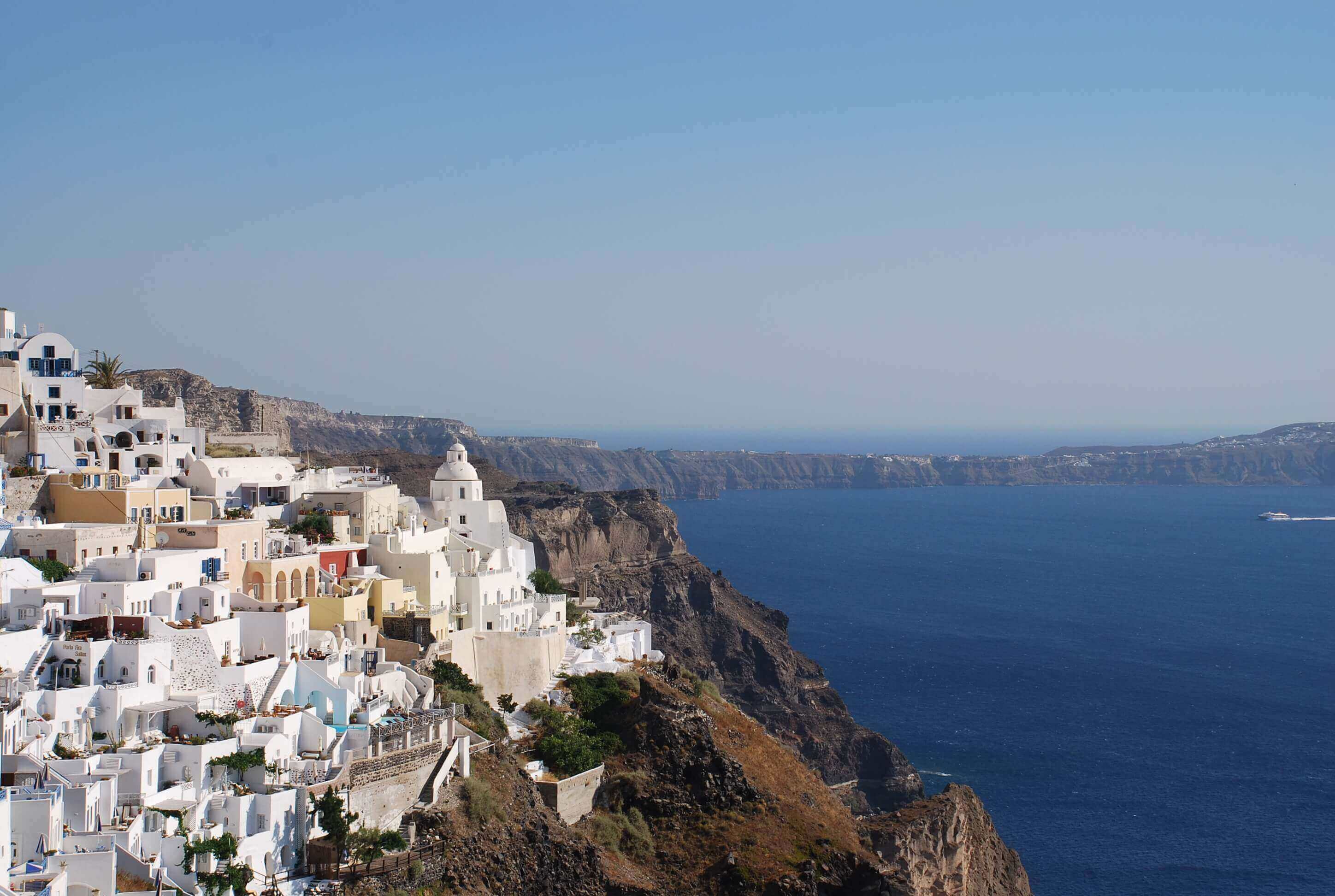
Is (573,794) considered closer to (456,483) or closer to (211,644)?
(211,644)

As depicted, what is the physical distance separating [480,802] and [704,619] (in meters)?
61.0

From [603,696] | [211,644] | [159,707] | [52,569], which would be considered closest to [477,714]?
[603,696]

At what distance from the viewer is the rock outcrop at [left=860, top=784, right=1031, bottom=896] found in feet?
139

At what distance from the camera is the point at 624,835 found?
35.5m

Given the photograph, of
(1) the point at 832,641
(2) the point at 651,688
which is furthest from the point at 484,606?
(1) the point at 832,641

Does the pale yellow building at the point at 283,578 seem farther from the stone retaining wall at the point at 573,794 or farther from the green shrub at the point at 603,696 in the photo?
the green shrub at the point at 603,696

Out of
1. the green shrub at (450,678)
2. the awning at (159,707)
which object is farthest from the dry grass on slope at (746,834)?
the awning at (159,707)

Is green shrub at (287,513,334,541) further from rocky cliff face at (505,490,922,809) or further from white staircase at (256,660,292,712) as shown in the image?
rocky cliff face at (505,490,922,809)

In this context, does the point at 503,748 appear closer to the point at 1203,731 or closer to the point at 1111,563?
the point at 1203,731

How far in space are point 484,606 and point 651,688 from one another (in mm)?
5786

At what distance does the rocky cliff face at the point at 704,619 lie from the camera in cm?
6819

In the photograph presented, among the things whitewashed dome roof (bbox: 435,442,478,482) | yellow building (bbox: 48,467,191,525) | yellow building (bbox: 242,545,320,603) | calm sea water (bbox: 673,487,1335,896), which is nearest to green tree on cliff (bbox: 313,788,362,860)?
yellow building (bbox: 242,545,320,603)

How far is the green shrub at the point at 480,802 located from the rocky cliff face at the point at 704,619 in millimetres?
37191

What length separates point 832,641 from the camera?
98.9 m
